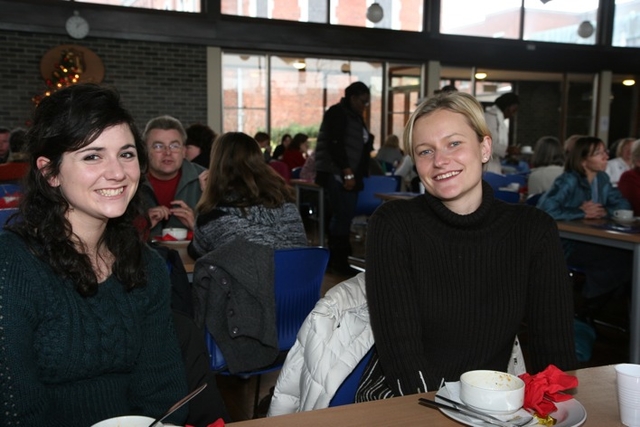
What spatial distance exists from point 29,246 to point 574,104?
13.4 m

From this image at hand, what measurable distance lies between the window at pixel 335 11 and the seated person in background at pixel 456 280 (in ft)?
28.6

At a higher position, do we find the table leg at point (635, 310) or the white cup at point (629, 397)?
the white cup at point (629, 397)

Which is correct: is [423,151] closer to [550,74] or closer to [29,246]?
[29,246]

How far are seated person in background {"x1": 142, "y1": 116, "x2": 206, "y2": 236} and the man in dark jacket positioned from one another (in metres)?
2.62

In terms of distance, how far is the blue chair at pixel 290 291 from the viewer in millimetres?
2547

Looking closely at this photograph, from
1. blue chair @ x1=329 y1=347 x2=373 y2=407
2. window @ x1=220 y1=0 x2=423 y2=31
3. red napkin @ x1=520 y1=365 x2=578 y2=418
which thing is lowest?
blue chair @ x1=329 y1=347 x2=373 y2=407

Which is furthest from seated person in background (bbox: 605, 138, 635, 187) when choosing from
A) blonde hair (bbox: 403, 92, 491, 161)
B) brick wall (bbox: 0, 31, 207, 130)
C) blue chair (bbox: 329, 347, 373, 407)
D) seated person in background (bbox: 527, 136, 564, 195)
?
brick wall (bbox: 0, 31, 207, 130)

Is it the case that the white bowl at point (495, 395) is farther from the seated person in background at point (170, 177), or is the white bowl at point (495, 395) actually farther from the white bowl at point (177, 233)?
the seated person in background at point (170, 177)

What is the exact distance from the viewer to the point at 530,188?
18.9 feet

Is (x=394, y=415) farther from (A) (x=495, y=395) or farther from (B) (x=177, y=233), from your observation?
(B) (x=177, y=233)

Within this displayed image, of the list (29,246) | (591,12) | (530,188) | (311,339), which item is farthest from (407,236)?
(591,12)

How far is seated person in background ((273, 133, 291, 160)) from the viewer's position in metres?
10.2

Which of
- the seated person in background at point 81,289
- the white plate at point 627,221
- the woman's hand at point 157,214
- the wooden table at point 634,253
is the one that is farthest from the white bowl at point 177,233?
the white plate at point 627,221

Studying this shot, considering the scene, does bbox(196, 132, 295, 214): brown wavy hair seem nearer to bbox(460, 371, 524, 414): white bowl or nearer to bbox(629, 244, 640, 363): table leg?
bbox(460, 371, 524, 414): white bowl
